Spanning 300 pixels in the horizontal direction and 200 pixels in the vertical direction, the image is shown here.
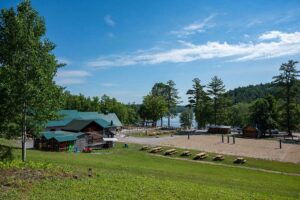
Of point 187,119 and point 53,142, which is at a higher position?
point 187,119

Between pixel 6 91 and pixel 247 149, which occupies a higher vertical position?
pixel 6 91

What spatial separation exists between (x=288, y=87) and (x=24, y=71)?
213 ft

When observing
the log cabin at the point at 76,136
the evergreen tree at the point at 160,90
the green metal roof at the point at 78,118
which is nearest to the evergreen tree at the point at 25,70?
the log cabin at the point at 76,136

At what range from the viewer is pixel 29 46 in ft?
67.6

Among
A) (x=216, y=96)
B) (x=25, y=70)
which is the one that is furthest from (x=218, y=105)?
(x=25, y=70)

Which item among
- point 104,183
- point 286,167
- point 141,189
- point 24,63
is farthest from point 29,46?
point 286,167

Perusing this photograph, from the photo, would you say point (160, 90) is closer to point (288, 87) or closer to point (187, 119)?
point (187, 119)

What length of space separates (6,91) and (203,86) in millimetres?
76507

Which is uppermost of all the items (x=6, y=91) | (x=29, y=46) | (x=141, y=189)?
(x=29, y=46)

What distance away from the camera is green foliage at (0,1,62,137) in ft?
66.1

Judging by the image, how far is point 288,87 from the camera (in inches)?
2677

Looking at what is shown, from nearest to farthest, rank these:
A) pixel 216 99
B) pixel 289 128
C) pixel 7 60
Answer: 1. pixel 7 60
2. pixel 289 128
3. pixel 216 99

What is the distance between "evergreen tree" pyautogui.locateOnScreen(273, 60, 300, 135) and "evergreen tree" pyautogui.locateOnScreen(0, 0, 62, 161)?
60.7 metres

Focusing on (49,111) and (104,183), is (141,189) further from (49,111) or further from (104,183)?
(49,111)
